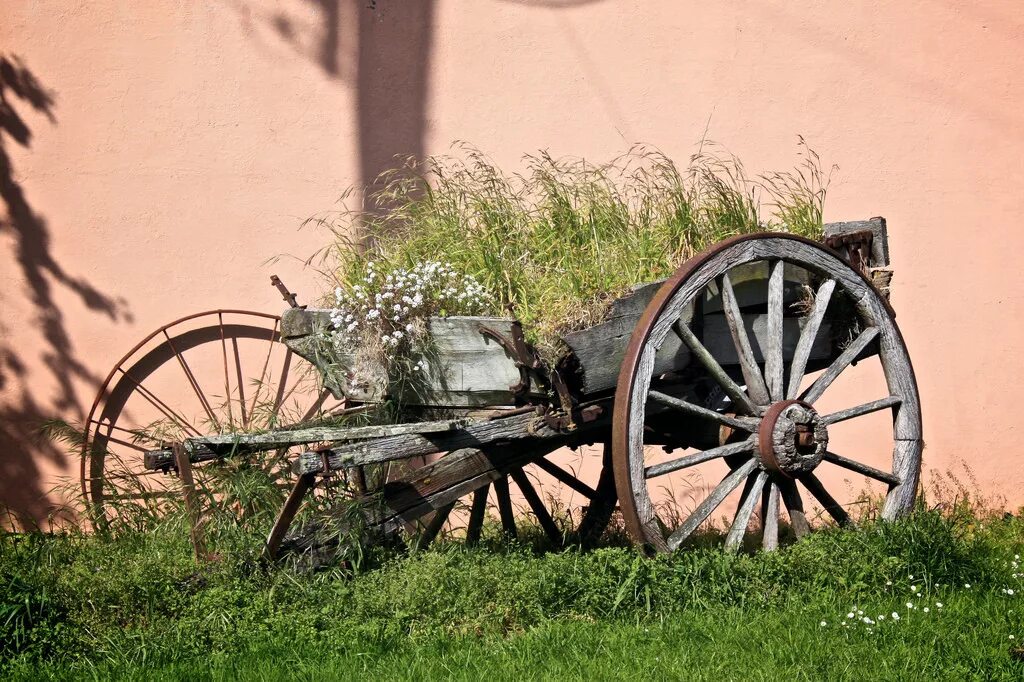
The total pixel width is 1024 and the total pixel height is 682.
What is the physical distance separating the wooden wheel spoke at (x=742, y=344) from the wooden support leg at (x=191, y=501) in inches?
73.2

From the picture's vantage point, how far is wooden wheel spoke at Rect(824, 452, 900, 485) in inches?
149

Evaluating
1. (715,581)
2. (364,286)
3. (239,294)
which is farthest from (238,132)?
(715,581)

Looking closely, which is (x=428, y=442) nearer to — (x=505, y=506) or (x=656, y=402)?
(x=656, y=402)

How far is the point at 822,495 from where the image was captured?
3920mm

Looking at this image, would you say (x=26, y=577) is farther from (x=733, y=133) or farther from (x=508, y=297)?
(x=733, y=133)

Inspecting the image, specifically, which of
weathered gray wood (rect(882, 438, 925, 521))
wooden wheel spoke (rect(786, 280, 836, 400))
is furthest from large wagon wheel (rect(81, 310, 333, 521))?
weathered gray wood (rect(882, 438, 925, 521))

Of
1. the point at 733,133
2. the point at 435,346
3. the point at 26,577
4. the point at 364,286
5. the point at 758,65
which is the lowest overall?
the point at 26,577

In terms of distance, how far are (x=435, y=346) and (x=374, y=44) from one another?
2337mm

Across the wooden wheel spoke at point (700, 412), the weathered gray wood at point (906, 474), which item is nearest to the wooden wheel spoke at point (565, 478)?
the wooden wheel spoke at point (700, 412)

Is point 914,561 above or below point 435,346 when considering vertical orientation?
below

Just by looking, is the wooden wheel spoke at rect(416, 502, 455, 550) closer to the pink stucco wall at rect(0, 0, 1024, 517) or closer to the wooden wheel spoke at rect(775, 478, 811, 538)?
the wooden wheel spoke at rect(775, 478, 811, 538)

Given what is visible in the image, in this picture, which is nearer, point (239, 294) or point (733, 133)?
point (239, 294)

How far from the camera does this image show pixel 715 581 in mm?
3480

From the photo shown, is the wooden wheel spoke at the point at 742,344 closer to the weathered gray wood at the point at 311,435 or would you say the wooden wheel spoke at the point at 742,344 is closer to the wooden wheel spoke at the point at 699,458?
the wooden wheel spoke at the point at 699,458
